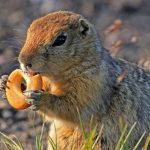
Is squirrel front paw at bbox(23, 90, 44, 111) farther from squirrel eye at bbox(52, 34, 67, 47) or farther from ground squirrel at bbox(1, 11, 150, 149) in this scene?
squirrel eye at bbox(52, 34, 67, 47)

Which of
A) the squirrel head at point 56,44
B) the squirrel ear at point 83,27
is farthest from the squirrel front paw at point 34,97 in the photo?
the squirrel ear at point 83,27

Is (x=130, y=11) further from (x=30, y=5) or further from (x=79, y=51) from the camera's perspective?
(x=79, y=51)

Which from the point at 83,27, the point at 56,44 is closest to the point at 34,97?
the point at 56,44

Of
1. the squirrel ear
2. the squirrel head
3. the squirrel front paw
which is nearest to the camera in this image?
the squirrel head

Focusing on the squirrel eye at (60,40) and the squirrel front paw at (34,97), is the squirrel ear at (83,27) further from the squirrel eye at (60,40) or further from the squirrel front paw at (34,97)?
the squirrel front paw at (34,97)

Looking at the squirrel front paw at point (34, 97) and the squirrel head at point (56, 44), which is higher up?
the squirrel head at point (56, 44)

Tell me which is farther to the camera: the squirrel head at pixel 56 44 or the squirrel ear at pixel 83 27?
the squirrel ear at pixel 83 27

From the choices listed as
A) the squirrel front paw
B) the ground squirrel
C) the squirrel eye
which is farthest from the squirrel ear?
the squirrel front paw
